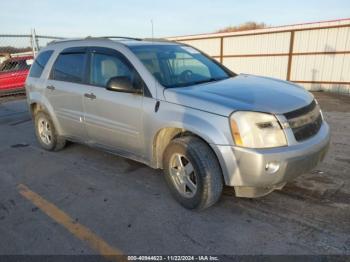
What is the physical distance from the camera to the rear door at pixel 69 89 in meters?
4.61

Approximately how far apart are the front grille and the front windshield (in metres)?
1.26

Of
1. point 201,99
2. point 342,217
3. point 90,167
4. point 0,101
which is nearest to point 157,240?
point 201,99

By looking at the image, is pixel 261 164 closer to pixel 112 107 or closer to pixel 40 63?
pixel 112 107

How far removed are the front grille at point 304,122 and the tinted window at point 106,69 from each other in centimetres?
188

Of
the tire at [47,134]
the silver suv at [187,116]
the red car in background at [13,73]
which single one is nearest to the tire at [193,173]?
the silver suv at [187,116]

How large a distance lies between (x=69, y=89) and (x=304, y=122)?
332cm

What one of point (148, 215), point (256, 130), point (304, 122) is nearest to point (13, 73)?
point (148, 215)

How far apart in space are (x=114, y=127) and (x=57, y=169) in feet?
4.72

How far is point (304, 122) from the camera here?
3207 mm

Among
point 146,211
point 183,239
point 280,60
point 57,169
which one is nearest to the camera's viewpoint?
point 183,239

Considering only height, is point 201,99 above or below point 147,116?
above

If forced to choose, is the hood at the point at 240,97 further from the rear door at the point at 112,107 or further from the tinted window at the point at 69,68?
the tinted window at the point at 69,68

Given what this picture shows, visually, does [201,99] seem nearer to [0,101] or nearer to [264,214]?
[264,214]

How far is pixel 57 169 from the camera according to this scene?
4887 mm
